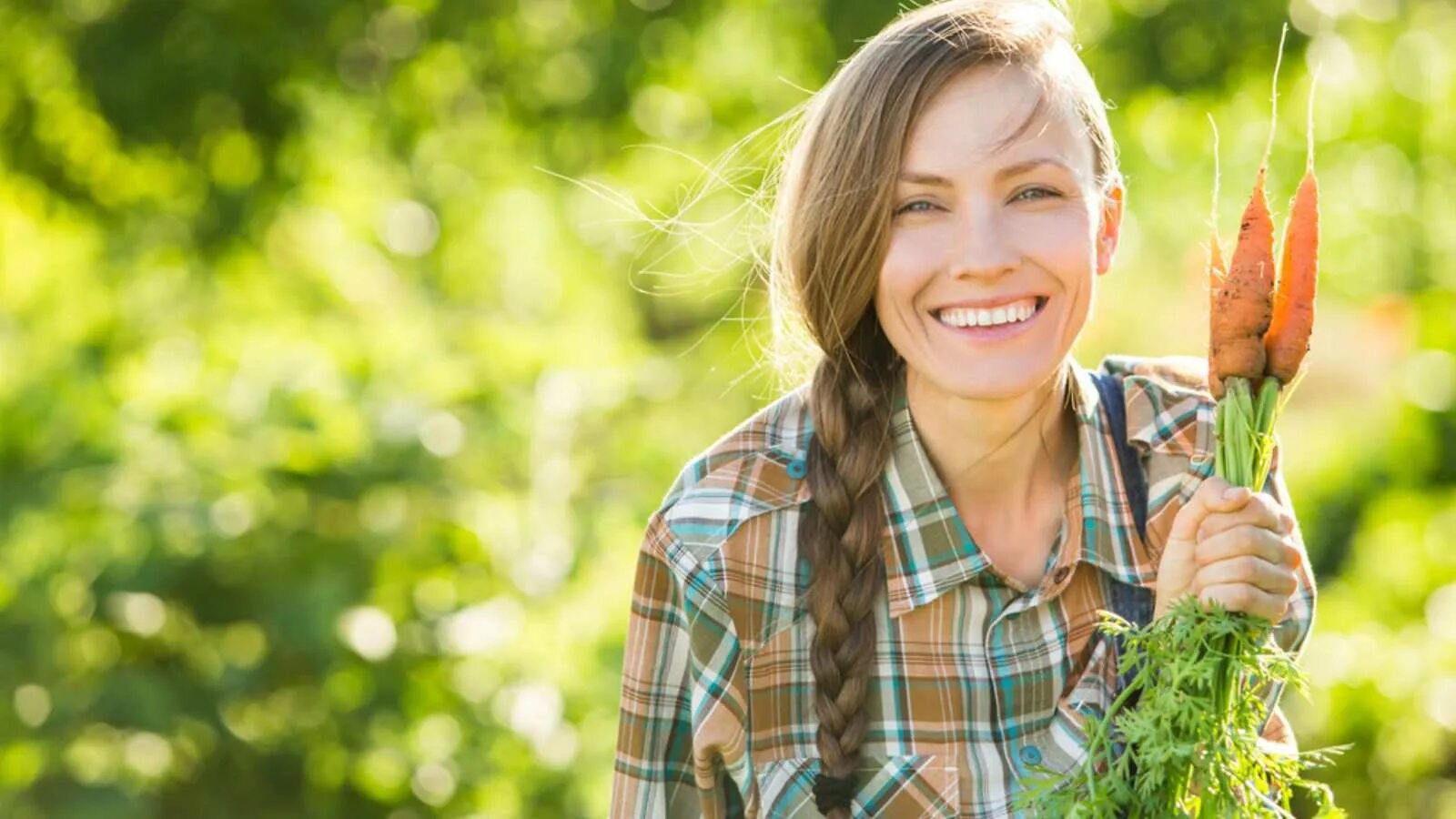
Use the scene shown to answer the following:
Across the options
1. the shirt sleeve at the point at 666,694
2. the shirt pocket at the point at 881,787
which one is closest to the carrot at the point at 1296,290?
the shirt pocket at the point at 881,787

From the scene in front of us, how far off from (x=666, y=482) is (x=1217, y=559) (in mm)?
3024

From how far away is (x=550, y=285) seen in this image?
6.10 metres

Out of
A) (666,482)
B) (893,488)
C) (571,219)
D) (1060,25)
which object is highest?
(571,219)

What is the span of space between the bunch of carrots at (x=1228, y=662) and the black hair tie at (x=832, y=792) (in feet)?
0.78

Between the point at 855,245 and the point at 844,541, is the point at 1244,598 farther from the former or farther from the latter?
the point at 855,245

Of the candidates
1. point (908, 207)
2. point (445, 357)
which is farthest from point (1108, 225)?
point (445, 357)

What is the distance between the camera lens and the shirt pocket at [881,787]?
2.17 meters

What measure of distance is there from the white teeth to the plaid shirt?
0.23 metres

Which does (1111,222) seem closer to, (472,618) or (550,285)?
(472,618)

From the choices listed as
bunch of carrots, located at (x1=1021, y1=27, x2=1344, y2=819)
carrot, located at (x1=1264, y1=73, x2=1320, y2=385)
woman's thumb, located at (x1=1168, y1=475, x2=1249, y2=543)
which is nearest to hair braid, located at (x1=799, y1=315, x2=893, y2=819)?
bunch of carrots, located at (x1=1021, y1=27, x2=1344, y2=819)

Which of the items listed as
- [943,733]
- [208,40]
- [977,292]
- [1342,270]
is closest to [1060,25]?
[977,292]

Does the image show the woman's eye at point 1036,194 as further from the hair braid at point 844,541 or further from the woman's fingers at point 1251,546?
the woman's fingers at point 1251,546

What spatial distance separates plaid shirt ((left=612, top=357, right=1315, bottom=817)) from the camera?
2191mm

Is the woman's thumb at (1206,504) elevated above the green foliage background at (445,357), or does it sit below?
below
